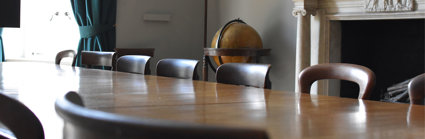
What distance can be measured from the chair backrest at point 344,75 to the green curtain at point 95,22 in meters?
3.95

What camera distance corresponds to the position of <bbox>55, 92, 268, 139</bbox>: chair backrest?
18.1 inches

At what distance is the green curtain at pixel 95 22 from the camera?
581 centimetres

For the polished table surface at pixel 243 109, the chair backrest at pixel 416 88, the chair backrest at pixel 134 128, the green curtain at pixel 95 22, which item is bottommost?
Answer: the polished table surface at pixel 243 109

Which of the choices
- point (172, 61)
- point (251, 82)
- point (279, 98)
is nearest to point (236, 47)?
point (172, 61)

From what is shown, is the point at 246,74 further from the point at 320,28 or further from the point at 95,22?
the point at 95,22

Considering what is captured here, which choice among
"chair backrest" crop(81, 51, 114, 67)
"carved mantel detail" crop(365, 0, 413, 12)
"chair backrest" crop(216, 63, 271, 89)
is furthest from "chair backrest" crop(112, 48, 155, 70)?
"chair backrest" crop(216, 63, 271, 89)

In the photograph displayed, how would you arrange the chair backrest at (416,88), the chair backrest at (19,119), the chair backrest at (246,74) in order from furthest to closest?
the chair backrest at (246,74), the chair backrest at (416,88), the chair backrest at (19,119)

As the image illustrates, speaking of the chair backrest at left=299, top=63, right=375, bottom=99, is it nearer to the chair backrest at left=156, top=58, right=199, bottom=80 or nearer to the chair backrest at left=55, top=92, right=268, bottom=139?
the chair backrest at left=156, top=58, right=199, bottom=80

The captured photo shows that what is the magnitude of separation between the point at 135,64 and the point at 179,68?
0.48 meters

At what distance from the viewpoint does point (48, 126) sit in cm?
132

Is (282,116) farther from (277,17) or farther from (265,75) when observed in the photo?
(277,17)

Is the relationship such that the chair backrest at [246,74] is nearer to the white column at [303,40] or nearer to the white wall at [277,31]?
the white column at [303,40]

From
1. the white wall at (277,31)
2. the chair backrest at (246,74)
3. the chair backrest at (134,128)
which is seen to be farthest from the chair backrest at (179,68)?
the white wall at (277,31)

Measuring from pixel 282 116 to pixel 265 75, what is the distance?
1.02m
